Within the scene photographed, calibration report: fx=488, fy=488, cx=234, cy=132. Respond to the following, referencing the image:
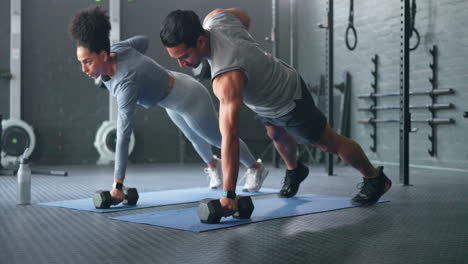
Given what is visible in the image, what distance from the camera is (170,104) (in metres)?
2.83

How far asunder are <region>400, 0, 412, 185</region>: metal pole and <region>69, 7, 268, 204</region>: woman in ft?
4.18

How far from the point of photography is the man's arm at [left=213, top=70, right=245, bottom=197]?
2002 mm

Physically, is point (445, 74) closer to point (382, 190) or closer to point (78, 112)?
point (382, 190)

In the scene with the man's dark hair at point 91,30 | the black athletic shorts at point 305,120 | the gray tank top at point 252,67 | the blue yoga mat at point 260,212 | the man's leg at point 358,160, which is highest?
the man's dark hair at point 91,30

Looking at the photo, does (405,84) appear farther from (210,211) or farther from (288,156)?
(210,211)

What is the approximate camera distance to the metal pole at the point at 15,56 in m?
5.83

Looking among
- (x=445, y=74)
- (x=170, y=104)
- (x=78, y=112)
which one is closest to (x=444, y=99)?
(x=445, y=74)

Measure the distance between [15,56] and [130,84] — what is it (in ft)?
13.1

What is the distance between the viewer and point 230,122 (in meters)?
2.01

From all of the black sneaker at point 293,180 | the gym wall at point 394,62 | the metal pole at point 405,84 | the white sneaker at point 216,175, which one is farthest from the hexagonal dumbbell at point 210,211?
the gym wall at point 394,62

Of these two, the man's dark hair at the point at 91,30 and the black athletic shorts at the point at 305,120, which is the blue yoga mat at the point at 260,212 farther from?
the man's dark hair at the point at 91,30

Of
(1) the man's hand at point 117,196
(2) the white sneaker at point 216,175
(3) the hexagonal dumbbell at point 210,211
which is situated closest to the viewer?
(3) the hexagonal dumbbell at point 210,211

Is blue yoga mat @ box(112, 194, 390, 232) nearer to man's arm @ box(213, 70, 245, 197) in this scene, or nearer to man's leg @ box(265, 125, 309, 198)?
man's leg @ box(265, 125, 309, 198)

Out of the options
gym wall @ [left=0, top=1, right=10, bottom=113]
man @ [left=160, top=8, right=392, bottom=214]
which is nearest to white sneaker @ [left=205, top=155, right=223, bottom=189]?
man @ [left=160, top=8, right=392, bottom=214]
